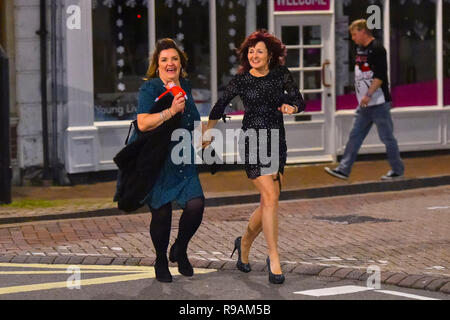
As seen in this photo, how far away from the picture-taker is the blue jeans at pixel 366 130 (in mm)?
15133

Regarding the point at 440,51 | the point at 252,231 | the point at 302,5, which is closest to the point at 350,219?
the point at 252,231

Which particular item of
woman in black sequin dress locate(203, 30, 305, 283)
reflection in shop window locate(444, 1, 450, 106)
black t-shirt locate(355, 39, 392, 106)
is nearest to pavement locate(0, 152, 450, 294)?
woman in black sequin dress locate(203, 30, 305, 283)

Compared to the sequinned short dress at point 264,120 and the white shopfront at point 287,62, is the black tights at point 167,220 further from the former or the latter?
the white shopfront at point 287,62

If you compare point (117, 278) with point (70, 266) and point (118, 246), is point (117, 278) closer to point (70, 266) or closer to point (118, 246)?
point (70, 266)

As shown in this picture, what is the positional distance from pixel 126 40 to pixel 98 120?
3.71ft

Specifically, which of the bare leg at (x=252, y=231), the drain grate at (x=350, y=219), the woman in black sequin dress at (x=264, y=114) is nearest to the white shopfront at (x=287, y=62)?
the drain grate at (x=350, y=219)

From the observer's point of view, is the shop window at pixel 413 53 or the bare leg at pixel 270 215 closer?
the bare leg at pixel 270 215

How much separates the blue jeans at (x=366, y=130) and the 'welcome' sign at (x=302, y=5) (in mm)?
2664

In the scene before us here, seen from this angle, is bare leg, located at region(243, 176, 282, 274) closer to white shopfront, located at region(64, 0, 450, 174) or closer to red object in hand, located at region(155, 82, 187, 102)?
red object in hand, located at region(155, 82, 187, 102)

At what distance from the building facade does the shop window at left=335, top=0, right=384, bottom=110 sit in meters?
0.01

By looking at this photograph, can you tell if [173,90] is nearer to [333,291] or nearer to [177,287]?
→ [177,287]
